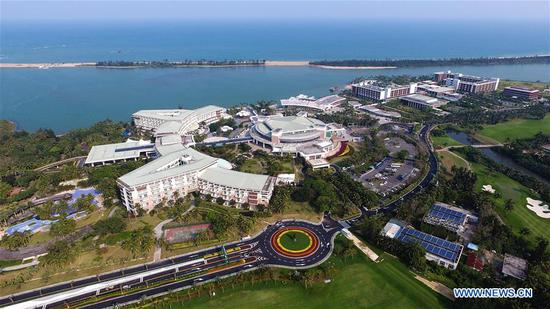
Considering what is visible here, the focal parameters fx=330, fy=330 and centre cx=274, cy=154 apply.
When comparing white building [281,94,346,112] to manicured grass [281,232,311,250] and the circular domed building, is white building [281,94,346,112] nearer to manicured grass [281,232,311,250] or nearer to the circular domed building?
the circular domed building

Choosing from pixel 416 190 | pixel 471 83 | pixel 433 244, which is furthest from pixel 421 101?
pixel 433 244

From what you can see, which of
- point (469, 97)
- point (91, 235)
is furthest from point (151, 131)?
point (469, 97)

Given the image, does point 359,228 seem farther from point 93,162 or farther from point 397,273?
point 93,162

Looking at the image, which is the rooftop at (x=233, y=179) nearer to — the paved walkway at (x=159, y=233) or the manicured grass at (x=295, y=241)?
the paved walkway at (x=159, y=233)

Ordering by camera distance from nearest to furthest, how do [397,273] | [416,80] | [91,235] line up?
[397,273], [91,235], [416,80]

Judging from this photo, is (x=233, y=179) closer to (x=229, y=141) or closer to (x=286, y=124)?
(x=229, y=141)

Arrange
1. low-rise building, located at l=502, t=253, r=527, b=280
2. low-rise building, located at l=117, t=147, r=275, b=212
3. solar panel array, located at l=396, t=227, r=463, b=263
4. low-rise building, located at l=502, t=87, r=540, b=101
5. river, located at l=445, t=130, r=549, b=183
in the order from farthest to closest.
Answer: low-rise building, located at l=502, t=87, r=540, b=101 → river, located at l=445, t=130, r=549, b=183 → low-rise building, located at l=117, t=147, r=275, b=212 → solar panel array, located at l=396, t=227, r=463, b=263 → low-rise building, located at l=502, t=253, r=527, b=280

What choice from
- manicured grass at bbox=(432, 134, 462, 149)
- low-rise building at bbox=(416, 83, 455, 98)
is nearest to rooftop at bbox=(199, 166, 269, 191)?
manicured grass at bbox=(432, 134, 462, 149)
